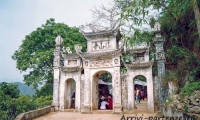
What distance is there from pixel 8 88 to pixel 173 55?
12.5 metres

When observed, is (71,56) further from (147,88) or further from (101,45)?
(147,88)

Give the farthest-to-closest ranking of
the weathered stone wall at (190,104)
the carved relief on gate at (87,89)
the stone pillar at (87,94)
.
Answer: the carved relief on gate at (87,89), the stone pillar at (87,94), the weathered stone wall at (190,104)

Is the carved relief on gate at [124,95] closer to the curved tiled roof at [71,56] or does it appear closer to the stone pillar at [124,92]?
the stone pillar at [124,92]

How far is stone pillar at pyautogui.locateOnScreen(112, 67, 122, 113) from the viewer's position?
34.0 feet

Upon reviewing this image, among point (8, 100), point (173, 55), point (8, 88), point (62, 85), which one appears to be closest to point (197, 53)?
point (173, 55)

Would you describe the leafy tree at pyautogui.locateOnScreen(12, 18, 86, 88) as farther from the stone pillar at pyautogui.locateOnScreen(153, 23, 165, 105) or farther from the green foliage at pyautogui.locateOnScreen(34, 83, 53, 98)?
the stone pillar at pyautogui.locateOnScreen(153, 23, 165, 105)

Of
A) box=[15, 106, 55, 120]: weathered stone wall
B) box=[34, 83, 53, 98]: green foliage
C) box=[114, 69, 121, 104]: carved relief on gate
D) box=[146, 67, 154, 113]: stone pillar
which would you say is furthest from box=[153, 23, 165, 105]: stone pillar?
box=[34, 83, 53, 98]: green foliage

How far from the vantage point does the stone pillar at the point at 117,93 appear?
10.4 meters

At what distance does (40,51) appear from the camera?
61.5 ft

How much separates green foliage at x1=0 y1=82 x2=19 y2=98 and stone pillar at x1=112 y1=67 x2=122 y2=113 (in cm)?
857

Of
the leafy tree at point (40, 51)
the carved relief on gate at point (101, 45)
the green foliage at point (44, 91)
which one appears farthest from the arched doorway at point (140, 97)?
the green foliage at point (44, 91)

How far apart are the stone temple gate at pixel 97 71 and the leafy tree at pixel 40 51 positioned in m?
6.21

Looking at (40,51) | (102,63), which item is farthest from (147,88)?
(40,51)

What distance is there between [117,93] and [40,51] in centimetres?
1134
